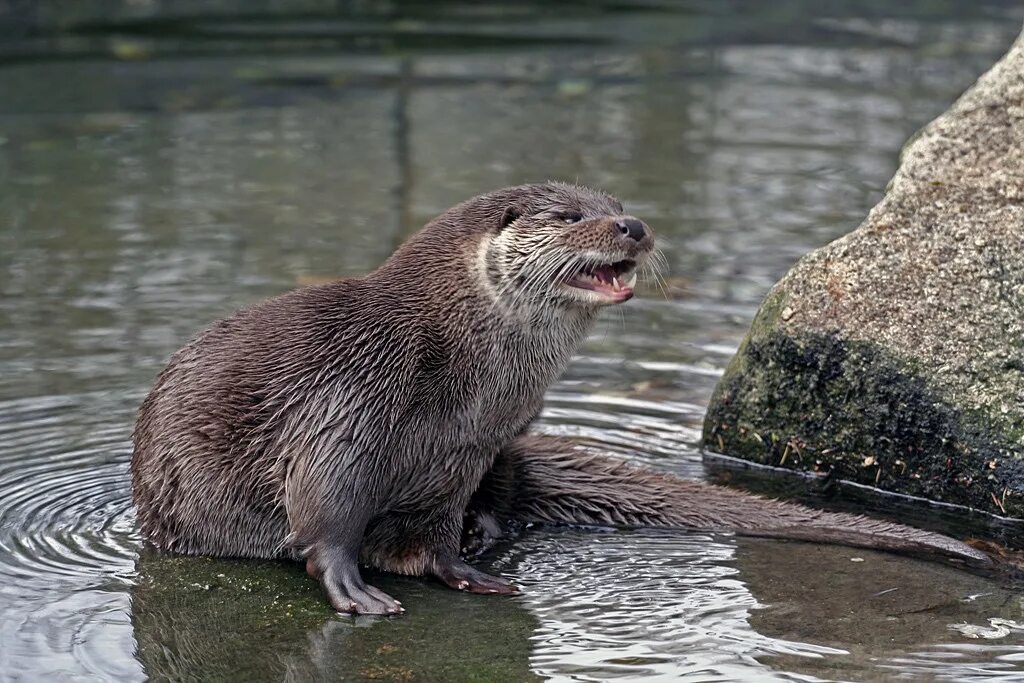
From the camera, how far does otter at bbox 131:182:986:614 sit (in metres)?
4.76

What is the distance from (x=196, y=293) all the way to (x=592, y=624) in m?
3.88

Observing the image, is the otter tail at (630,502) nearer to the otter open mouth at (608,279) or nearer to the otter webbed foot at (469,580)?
the otter webbed foot at (469,580)

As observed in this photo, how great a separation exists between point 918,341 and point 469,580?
1.86 meters

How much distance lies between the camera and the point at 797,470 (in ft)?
19.2

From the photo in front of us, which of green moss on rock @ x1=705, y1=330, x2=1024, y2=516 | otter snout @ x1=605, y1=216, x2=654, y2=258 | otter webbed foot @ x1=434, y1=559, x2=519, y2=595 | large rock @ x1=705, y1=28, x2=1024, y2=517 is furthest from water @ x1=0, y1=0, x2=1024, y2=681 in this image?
otter snout @ x1=605, y1=216, x2=654, y2=258

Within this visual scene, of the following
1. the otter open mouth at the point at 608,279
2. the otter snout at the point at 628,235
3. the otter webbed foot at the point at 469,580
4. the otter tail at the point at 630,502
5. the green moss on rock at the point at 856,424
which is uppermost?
the otter snout at the point at 628,235

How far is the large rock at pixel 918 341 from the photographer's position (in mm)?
5383

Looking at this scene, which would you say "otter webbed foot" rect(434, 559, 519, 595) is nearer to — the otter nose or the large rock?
the otter nose

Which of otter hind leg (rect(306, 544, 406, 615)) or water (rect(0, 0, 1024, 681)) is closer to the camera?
water (rect(0, 0, 1024, 681))

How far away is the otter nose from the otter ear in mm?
339

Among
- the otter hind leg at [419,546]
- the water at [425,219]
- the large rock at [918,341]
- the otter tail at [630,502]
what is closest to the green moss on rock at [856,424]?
the large rock at [918,341]

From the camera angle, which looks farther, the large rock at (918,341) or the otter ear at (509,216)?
the large rock at (918,341)

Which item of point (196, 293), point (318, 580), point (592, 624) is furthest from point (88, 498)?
point (196, 293)

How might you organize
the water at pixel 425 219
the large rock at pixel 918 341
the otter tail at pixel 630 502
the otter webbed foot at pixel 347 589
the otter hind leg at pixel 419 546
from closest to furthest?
the water at pixel 425 219 → the otter webbed foot at pixel 347 589 → the otter hind leg at pixel 419 546 → the otter tail at pixel 630 502 → the large rock at pixel 918 341
